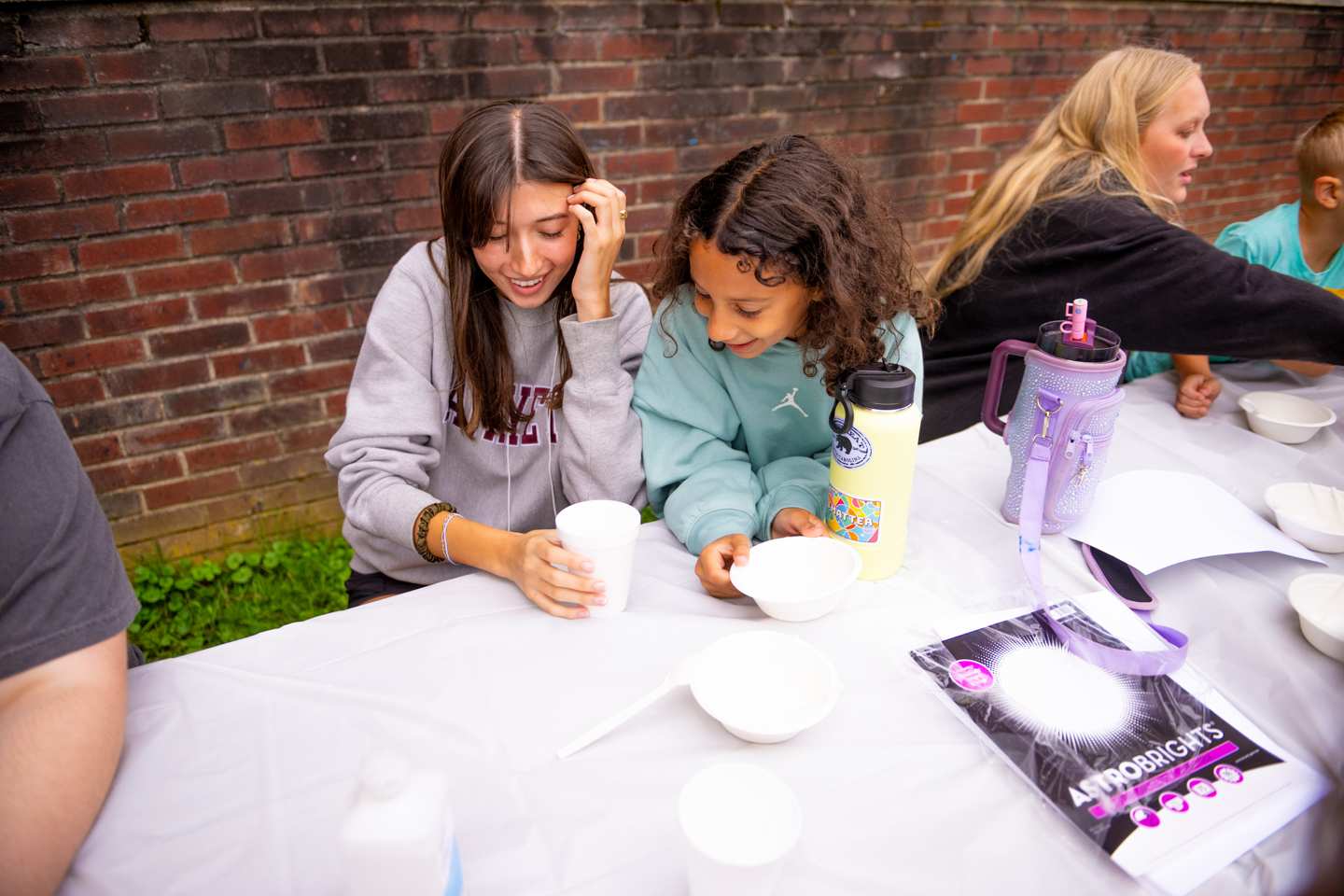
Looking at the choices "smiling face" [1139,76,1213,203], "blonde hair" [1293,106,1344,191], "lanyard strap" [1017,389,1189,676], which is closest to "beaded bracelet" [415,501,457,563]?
"lanyard strap" [1017,389,1189,676]

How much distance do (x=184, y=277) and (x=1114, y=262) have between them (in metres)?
2.44

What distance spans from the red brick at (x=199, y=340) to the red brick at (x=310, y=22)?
83 centimetres

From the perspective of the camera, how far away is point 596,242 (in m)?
1.32

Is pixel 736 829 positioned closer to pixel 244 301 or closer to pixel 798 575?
pixel 798 575

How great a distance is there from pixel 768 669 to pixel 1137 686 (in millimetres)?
434

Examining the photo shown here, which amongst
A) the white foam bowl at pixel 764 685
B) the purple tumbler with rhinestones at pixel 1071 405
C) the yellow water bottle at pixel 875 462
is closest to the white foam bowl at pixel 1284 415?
the purple tumbler with rhinestones at pixel 1071 405

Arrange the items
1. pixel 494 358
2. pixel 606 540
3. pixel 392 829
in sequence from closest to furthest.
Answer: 1. pixel 392 829
2. pixel 606 540
3. pixel 494 358

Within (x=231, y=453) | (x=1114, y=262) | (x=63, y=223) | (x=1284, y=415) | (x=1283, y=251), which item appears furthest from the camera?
(x=231, y=453)

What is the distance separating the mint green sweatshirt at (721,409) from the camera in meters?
1.33

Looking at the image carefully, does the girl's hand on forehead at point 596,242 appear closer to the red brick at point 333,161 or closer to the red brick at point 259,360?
the red brick at point 333,161

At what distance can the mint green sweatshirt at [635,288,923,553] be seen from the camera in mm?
1335

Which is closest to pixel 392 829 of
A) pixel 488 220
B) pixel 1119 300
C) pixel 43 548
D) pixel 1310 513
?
pixel 43 548

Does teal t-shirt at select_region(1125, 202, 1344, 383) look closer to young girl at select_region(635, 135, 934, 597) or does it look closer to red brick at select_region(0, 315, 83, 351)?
young girl at select_region(635, 135, 934, 597)

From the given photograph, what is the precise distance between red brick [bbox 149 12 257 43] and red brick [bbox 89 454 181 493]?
3.89 ft
